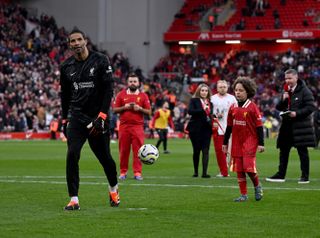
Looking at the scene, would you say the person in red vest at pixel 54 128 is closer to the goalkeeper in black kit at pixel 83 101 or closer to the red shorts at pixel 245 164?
the red shorts at pixel 245 164

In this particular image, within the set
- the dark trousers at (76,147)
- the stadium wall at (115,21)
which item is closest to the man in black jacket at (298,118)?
the dark trousers at (76,147)

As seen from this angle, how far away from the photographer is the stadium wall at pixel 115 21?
212 ft

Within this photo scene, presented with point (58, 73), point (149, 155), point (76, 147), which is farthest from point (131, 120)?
point (58, 73)

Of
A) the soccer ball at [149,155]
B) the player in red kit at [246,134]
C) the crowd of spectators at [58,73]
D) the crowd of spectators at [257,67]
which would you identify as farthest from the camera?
the crowd of spectators at [257,67]

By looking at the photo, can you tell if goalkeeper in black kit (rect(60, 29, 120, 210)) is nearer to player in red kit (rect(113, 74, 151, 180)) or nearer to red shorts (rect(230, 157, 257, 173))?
red shorts (rect(230, 157, 257, 173))

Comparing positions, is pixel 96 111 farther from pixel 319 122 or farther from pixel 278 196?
pixel 319 122

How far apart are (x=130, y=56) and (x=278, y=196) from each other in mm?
51109

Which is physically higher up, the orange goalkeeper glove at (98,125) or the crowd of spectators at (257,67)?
the orange goalkeeper glove at (98,125)

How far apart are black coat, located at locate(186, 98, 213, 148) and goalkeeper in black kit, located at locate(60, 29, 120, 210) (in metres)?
7.61

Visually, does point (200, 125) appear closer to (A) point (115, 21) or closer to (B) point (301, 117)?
(B) point (301, 117)

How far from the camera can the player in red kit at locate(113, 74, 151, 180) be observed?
18859 millimetres

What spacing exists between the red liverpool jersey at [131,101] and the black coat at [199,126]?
1472 millimetres

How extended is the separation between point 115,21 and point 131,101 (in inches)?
1831

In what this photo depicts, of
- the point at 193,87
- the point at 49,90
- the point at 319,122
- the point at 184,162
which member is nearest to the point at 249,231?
the point at 184,162
